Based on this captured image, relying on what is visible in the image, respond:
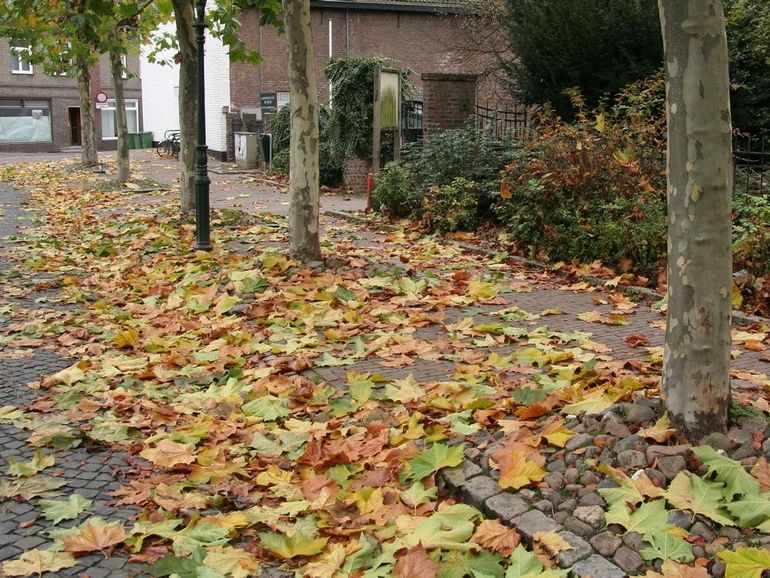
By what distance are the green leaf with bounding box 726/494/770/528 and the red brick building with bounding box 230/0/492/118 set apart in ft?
96.8

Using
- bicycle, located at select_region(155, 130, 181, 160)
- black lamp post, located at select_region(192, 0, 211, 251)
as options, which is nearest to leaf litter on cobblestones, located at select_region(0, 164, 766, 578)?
black lamp post, located at select_region(192, 0, 211, 251)

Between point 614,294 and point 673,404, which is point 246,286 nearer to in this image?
point 614,294

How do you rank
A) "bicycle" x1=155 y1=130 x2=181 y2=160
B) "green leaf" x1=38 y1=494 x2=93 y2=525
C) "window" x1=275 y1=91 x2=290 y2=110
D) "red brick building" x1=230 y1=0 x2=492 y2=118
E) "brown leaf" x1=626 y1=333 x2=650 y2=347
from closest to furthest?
1. "green leaf" x1=38 y1=494 x2=93 y2=525
2. "brown leaf" x1=626 y1=333 x2=650 y2=347
3. "red brick building" x1=230 y1=0 x2=492 y2=118
4. "window" x1=275 y1=91 x2=290 y2=110
5. "bicycle" x1=155 y1=130 x2=181 y2=160

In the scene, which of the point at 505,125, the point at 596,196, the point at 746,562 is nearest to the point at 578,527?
the point at 746,562

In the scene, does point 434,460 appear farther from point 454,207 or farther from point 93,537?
point 454,207

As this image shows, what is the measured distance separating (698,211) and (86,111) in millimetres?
28901

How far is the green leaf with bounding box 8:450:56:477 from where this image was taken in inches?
180

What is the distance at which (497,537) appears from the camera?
11.8 feet

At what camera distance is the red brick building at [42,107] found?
52.9 m

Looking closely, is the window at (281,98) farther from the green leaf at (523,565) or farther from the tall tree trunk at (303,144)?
the green leaf at (523,565)

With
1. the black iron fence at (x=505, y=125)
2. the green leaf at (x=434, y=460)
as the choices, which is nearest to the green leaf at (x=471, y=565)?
the green leaf at (x=434, y=460)

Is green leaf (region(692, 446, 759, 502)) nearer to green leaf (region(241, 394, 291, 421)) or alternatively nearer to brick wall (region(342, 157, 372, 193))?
green leaf (region(241, 394, 291, 421))

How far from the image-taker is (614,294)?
27.1ft

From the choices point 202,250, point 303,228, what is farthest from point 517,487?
point 202,250
